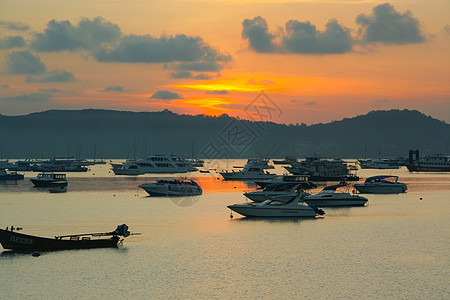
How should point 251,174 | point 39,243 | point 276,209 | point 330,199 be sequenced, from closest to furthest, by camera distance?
1. point 39,243
2. point 276,209
3. point 330,199
4. point 251,174

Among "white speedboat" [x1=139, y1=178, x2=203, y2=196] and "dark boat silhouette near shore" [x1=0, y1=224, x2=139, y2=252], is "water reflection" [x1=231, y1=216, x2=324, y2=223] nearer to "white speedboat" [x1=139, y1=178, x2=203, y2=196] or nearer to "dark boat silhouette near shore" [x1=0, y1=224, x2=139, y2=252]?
"dark boat silhouette near shore" [x1=0, y1=224, x2=139, y2=252]

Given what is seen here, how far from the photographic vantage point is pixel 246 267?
50.1 meters

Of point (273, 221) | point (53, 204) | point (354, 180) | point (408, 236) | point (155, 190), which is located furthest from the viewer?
point (354, 180)

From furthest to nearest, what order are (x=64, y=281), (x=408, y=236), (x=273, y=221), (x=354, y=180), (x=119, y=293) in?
(x=354, y=180), (x=273, y=221), (x=408, y=236), (x=64, y=281), (x=119, y=293)

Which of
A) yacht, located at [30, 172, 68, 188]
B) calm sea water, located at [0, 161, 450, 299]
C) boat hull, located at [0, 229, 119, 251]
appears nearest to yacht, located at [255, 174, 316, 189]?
calm sea water, located at [0, 161, 450, 299]

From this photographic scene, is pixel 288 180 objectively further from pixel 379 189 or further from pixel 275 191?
pixel 275 191

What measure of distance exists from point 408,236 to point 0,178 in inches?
5990

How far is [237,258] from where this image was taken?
5400 centimetres

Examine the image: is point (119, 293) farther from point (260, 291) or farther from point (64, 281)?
point (260, 291)

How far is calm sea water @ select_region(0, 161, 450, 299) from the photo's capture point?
42.9 m

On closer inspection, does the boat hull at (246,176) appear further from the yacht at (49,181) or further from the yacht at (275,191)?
the yacht at (275,191)

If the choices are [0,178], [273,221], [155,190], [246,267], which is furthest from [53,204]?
[0,178]

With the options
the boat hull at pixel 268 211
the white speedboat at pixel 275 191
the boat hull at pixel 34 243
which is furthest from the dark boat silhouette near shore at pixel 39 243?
the white speedboat at pixel 275 191

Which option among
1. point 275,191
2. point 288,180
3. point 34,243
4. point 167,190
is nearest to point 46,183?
point 167,190
